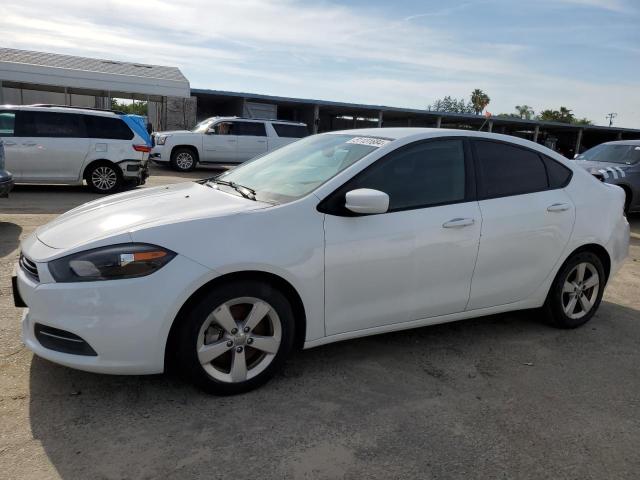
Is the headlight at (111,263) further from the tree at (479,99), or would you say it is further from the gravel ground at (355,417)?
the tree at (479,99)

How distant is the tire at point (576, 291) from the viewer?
13.9ft

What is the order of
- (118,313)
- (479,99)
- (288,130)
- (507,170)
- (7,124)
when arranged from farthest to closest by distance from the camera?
(479,99) → (288,130) → (7,124) → (507,170) → (118,313)

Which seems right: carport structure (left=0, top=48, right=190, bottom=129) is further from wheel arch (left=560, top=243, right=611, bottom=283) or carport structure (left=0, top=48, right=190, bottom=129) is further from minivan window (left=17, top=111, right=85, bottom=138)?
wheel arch (left=560, top=243, right=611, bottom=283)

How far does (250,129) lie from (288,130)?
1.37 meters

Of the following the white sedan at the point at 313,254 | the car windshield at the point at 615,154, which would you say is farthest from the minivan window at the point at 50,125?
the car windshield at the point at 615,154

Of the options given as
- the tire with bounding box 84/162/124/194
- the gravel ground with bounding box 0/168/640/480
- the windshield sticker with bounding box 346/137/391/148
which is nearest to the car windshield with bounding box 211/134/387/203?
the windshield sticker with bounding box 346/137/391/148

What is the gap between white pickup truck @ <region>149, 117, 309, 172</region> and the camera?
16.7 m

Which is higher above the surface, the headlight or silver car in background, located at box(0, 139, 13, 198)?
the headlight

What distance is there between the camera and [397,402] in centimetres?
308

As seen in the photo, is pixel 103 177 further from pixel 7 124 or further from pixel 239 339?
pixel 239 339

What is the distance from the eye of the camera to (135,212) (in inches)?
125

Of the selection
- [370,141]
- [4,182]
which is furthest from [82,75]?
[370,141]

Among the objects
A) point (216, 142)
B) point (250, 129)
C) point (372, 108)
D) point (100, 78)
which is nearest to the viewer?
point (216, 142)

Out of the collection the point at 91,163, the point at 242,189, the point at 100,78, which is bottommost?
the point at 91,163
